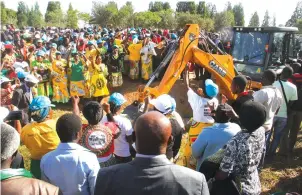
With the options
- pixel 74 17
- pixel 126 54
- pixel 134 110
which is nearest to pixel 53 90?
pixel 126 54

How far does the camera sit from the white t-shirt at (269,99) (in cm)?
498

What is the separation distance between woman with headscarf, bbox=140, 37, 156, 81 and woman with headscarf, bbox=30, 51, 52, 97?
10.2 ft

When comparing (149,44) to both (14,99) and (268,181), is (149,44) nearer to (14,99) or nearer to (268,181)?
(14,99)

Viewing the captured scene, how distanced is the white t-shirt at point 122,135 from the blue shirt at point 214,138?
860mm

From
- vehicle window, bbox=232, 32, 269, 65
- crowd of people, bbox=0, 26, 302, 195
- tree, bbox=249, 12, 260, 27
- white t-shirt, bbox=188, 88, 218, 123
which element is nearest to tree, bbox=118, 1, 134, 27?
tree, bbox=249, 12, 260, 27

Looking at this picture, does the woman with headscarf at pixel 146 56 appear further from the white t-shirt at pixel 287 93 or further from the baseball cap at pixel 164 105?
the baseball cap at pixel 164 105

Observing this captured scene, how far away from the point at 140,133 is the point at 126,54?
9.87 metres

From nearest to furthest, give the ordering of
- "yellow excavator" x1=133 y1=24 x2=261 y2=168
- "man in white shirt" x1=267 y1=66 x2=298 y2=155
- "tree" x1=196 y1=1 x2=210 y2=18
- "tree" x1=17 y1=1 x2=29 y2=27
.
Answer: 1. "man in white shirt" x1=267 y1=66 x2=298 y2=155
2. "yellow excavator" x1=133 y1=24 x2=261 y2=168
3. "tree" x1=196 y1=1 x2=210 y2=18
4. "tree" x1=17 y1=1 x2=29 y2=27

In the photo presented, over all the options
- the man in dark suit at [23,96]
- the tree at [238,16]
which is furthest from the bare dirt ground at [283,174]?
the tree at [238,16]

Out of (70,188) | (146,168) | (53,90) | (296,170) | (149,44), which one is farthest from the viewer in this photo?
(149,44)

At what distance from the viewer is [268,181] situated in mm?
5309

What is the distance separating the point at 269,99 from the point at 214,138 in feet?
6.99

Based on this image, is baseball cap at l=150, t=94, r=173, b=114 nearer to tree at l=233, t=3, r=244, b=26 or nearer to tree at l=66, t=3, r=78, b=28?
tree at l=66, t=3, r=78, b=28

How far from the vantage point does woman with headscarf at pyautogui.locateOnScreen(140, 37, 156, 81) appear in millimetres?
10945
